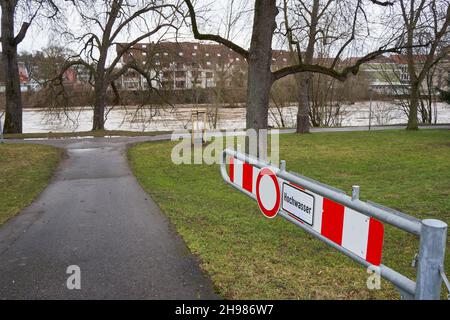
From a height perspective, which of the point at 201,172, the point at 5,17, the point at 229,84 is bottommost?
the point at 201,172

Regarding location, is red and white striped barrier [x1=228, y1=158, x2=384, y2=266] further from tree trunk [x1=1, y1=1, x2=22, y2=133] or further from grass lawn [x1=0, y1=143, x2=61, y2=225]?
tree trunk [x1=1, y1=1, x2=22, y2=133]

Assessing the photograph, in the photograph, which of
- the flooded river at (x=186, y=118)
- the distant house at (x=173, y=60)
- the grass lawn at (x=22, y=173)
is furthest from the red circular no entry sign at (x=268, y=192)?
the flooded river at (x=186, y=118)

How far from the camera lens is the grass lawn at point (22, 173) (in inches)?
295

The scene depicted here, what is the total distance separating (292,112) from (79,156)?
3518cm

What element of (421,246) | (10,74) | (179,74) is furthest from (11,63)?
(421,246)

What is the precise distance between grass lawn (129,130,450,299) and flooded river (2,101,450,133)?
64.8 feet

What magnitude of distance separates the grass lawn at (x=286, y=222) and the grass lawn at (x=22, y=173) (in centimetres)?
245

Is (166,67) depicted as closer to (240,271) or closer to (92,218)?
(92,218)

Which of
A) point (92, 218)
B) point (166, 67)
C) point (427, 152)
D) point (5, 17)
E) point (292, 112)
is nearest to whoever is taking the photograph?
point (92, 218)

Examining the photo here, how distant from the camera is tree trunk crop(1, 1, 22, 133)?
23031 mm

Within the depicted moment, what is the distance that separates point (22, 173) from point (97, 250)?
281 inches

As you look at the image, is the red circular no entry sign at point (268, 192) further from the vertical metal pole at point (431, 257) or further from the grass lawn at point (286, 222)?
the vertical metal pole at point (431, 257)

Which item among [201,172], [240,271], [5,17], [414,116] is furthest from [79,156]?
[414,116]

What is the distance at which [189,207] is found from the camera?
7.06 meters
